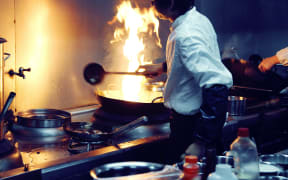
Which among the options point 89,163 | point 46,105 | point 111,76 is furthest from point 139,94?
point 89,163

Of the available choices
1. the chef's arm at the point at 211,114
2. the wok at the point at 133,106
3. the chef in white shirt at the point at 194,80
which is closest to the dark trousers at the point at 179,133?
the chef in white shirt at the point at 194,80

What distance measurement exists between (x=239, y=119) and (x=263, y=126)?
0.40m

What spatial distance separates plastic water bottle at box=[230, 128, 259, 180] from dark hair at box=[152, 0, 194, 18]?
82 cm

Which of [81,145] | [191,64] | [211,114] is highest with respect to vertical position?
[191,64]

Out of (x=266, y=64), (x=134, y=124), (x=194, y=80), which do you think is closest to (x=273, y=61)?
(x=266, y=64)

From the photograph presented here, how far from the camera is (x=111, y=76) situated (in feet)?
10.2

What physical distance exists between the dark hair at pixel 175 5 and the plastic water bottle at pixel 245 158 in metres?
0.82

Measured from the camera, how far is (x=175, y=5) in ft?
6.10

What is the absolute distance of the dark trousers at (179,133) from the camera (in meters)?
1.93

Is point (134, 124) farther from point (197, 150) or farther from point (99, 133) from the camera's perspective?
point (197, 150)

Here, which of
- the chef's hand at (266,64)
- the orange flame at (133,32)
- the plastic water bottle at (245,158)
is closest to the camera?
the plastic water bottle at (245,158)

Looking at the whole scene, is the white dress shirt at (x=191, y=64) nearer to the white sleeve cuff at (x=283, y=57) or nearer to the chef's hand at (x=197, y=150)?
the chef's hand at (x=197, y=150)

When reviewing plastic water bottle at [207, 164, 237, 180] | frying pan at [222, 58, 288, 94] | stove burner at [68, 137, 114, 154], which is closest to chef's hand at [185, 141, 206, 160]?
plastic water bottle at [207, 164, 237, 180]

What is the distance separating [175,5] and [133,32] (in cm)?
141
